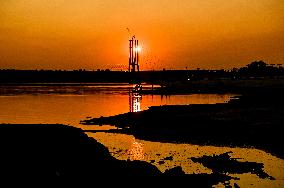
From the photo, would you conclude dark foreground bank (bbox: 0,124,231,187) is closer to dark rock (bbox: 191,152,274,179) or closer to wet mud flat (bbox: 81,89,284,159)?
dark rock (bbox: 191,152,274,179)

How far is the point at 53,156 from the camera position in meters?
10.6

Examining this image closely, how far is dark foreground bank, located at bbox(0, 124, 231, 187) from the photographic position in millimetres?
10062

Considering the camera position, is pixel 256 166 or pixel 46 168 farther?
pixel 256 166

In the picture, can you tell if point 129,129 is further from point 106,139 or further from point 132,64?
point 132,64

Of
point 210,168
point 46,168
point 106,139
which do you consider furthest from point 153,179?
point 106,139

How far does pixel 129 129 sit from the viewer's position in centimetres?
3466

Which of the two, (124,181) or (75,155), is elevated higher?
(75,155)

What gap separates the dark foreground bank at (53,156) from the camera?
10.1 metres

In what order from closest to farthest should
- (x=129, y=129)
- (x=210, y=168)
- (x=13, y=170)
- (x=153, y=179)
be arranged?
(x=13, y=170) < (x=153, y=179) < (x=210, y=168) < (x=129, y=129)

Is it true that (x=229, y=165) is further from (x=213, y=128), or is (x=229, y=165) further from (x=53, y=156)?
(x=213, y=128)

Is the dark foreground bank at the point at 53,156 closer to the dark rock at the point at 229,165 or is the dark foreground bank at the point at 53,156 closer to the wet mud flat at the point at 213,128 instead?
the dark rock at the point at 229,165

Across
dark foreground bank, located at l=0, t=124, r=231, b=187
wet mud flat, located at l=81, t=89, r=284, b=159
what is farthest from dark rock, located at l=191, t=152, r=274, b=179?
dark foreground bank, located at l=0, t=124, r=231, b=187

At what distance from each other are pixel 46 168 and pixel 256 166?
12.0 metres

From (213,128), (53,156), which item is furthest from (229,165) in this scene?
(213,128)
